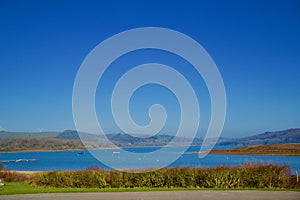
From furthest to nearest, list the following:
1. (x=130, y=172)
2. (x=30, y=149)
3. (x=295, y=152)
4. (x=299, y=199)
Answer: (x=30, y=149) → (x=295, y=152) → (x=130, y=172) → (x=299, y=199)

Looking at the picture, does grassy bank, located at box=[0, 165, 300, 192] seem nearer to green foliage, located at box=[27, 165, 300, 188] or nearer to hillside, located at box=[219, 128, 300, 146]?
green foliage, located at box=[27, 165, 300, 188]

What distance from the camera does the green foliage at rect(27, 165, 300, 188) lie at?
62.3 ft

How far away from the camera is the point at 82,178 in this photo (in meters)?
20.2

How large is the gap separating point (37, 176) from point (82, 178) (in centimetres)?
310

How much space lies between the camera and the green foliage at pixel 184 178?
747 inches

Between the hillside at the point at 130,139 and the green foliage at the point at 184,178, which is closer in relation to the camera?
the green foliage at the point at 184,178

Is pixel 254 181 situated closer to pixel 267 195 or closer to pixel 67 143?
pixel 267 195

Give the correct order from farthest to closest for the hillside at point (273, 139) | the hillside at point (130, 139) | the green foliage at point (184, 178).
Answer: the hillside at point (273, 139) → the hillside at point (130, 139) → the green foliage at point (184, 178)

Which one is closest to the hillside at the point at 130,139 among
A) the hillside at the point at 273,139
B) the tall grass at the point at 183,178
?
the tall grass at the point at 183,178

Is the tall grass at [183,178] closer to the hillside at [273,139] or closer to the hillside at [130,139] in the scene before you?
the hillside at [130,139]

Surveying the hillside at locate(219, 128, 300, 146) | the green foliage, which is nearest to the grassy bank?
the green foliage

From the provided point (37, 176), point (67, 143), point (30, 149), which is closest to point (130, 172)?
point (37, 176)

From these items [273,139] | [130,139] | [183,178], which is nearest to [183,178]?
[183,178]

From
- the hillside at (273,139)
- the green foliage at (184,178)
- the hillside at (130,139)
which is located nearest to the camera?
the green foliage at (184,178)
